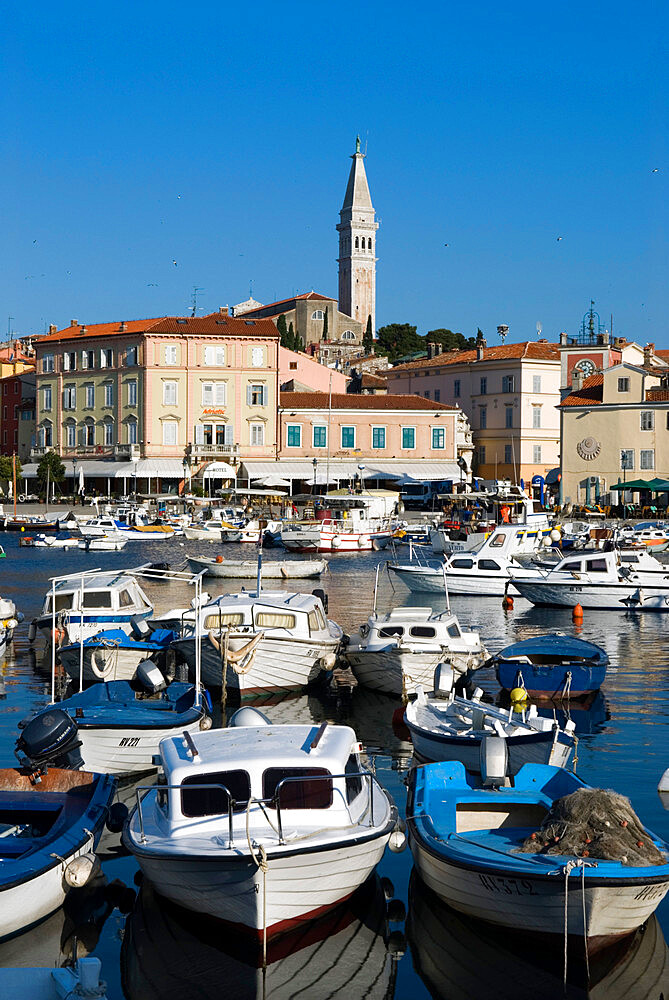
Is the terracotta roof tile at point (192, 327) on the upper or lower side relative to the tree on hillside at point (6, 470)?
upper

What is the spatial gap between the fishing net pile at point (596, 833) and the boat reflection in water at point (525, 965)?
2.69ft

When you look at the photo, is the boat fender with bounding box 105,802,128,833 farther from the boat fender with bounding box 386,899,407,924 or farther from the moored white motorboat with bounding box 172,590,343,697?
the moored white motorboat with bounding box 172,590,343,697

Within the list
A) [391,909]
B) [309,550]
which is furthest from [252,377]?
[391,909]

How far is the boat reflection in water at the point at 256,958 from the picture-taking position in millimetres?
10328

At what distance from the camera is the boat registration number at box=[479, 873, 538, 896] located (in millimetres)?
10172

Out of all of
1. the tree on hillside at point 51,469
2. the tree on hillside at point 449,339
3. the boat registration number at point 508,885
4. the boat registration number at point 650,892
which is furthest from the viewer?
the tree on hillside at point 449,339

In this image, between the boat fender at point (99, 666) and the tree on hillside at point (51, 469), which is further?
the tree on hillside at point (51, 469)

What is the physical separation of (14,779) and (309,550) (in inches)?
1812

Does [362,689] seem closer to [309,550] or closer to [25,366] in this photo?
[309,550]

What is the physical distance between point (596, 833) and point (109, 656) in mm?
12948

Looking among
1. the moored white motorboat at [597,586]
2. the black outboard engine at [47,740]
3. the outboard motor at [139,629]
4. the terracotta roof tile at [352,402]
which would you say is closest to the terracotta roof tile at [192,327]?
the terracotta roof tile at [352,402]

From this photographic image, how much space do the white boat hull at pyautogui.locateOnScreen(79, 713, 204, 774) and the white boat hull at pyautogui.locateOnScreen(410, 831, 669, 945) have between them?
5587 mm

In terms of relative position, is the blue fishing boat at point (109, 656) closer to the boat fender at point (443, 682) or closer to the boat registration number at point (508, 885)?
the boat fender at point (443, 682)

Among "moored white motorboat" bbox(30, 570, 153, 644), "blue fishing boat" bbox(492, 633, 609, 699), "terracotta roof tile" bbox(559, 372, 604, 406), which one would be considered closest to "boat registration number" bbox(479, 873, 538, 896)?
"blue fishing boat" bbox(492, 633, 609, 699)
